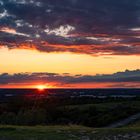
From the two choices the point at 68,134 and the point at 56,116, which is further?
the point at 56,116

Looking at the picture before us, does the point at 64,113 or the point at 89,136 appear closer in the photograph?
the point at 89,136

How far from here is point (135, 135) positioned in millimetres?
24641

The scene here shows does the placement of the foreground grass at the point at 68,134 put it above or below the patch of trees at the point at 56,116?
above

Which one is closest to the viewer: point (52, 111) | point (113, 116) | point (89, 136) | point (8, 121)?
point (89, 136)

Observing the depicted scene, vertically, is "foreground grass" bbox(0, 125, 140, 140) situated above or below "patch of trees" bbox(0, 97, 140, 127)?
above

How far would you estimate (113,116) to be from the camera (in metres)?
67.1

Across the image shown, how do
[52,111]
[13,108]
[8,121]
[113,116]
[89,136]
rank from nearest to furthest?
[89,136] < [8,121] < [113,116] < [52,111] < [13,108]

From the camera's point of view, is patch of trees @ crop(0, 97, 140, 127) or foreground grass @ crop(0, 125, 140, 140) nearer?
foreground grass @ crop(0, 125, 140, 140)

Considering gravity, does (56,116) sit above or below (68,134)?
→ below

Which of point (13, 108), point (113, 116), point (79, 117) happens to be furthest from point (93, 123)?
point (13, 108)

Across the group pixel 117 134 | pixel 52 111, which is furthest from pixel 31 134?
pixel 52 111

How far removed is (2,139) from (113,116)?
144 ft

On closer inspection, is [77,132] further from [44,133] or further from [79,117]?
[79,117]

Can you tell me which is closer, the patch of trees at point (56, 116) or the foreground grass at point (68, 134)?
the foreground grass at point (68, 134)
